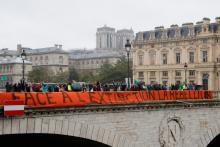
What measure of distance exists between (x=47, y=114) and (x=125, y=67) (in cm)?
9598

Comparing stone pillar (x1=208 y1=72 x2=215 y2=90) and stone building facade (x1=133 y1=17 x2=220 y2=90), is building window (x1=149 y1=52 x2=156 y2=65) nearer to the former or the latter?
stone building facade (x1=133 y1=17 x2=220 y2=90)

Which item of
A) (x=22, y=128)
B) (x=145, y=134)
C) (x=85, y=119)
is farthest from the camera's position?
(x=145, y=134)

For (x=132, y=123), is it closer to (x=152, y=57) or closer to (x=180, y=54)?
(x=180, y=54)

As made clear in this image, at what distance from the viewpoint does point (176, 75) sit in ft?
322

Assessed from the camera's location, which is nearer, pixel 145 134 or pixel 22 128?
pixel 22 128

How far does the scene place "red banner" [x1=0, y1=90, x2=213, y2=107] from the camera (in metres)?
20.1

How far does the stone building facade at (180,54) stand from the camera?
8969 centimetres

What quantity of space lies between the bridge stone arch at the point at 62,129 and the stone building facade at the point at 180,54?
6468 centimetres

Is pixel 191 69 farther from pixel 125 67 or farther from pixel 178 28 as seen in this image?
pixel 125 67

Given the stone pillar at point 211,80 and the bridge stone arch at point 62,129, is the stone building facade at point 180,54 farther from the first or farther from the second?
the bridge stone arch at point 62,129

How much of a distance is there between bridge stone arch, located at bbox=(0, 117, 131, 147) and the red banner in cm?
90

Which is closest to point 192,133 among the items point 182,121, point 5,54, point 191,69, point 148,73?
point 182,121

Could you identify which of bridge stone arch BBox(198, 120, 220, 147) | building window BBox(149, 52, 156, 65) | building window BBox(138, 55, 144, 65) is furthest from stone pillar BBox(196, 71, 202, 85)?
bridge stone arch BBox(198, 120, 220, 147)

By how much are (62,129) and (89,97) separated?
3.08m
